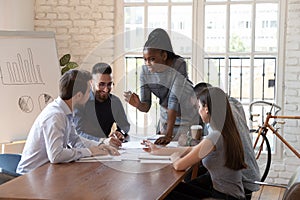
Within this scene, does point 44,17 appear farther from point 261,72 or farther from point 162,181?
point 162,181

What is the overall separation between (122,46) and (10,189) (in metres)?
3.40

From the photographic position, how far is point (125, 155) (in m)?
3.06

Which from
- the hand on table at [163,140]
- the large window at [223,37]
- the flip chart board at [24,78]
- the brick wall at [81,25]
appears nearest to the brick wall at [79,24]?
the brick wall at [81,25]

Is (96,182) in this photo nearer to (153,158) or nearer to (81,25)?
(153,158)

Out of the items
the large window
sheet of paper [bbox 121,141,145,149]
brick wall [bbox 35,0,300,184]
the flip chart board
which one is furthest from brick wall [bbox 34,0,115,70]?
sheet of paper [bbox 121,141,145,149]

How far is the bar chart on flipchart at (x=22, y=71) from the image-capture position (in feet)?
14.7

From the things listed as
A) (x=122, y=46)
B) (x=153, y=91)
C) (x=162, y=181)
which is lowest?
(x=162, y=181)

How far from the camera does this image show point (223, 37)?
5.18m

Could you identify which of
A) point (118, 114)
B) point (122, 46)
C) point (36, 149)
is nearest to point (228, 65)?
point (122, 46)

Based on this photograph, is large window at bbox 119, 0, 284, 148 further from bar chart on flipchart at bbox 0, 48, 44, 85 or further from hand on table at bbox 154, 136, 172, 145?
hand on table at bbox 154, 136, 172, 145

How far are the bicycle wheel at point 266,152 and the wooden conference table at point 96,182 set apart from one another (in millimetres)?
2199

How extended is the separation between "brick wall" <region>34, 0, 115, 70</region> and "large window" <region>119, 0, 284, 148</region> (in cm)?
25

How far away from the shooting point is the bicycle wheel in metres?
4.77

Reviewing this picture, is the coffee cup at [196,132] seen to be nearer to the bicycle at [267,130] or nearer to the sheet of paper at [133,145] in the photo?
the sheet of paper at [133,145]
